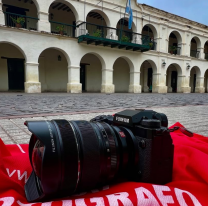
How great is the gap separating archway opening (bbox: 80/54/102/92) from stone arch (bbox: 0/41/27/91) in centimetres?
435

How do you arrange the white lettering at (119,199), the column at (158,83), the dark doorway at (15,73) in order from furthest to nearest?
1. the column at (158,83)
2. the dark doorway at (15,73)
3. the white lettering at (119,199)

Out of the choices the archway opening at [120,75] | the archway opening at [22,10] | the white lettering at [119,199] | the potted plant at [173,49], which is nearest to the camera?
the white lettering at [119,199]

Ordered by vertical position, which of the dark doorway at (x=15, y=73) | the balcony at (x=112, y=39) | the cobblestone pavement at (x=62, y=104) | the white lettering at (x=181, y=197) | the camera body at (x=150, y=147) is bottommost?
the cobblestone pavement at (x=62, y=104)

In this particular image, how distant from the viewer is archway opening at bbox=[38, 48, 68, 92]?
13277 millimetres

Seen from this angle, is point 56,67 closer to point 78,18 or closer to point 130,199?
point 78,18

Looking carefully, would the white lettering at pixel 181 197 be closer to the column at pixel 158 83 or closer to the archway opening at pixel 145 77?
the column at pixel 158 83

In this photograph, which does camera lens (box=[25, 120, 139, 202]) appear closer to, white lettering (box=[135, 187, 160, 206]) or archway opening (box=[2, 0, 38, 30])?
white lettering (box=[135, 187, 160, 206])

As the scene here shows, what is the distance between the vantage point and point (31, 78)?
35.8ft

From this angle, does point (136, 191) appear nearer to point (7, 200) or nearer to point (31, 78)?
point (7, 200)

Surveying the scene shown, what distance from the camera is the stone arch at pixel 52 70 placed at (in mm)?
13266

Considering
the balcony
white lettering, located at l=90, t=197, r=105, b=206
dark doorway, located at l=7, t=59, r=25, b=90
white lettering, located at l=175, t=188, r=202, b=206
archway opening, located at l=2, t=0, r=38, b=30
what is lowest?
white lettering, located at l=175, t=188, r=202, b=206

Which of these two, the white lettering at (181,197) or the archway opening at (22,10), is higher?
the archway opening at (22,10)

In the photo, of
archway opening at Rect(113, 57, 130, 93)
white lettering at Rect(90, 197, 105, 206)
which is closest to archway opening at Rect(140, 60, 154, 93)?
archway opening at Rect(113, 57, 130, 93)

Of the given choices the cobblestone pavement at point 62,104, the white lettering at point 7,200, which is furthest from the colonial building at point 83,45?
the white lettering at point 7,200
